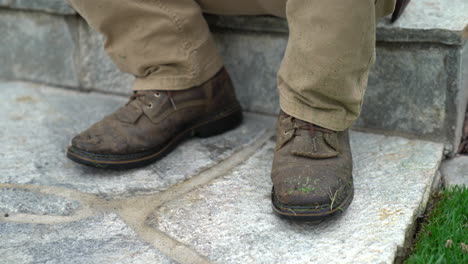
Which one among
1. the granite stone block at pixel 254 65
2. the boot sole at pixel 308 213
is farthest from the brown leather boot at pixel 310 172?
the granite stone block at pixel 254 65

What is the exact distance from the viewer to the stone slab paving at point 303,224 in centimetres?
107

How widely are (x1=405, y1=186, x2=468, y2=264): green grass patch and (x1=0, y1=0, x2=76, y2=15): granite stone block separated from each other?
135 cm

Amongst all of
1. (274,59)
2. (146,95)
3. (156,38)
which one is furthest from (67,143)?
(274,59)

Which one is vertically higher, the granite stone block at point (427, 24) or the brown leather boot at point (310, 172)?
the granite stone block at point (427, 24)

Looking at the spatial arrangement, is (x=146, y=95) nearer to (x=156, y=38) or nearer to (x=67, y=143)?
(x=156, y=38)

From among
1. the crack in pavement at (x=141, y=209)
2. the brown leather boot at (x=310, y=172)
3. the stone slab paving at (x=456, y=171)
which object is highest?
the brown leather boot at (x=310, y=172)

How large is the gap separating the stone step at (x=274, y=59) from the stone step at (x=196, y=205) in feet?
0.29

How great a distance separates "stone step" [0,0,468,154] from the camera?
1467 millimetres

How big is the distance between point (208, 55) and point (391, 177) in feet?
1.97

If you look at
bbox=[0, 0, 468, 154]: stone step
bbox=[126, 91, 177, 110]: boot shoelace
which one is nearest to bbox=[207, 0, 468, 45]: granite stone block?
bbox=[0, 0, 468, 154]: stone step

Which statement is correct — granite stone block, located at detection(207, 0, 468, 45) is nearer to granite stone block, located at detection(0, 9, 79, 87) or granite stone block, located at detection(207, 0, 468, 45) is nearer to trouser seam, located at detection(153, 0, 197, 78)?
trouser seam, located at detection(153, 0, 197, 78)

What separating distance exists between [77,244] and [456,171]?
0.99 meters

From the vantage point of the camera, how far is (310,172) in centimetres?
118

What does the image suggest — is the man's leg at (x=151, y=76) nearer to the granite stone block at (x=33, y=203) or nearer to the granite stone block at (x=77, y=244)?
the granite stone block at (x=33, y=203)
